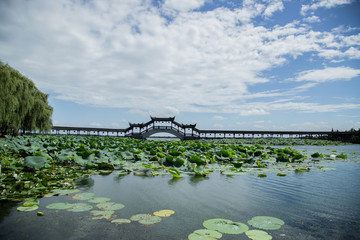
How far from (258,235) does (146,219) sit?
3.05ft

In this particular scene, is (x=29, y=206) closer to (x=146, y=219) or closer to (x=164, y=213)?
(x=146, y=219)

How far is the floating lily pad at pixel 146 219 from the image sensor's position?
189 centimetres

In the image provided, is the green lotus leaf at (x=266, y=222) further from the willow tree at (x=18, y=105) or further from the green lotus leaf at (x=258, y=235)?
the willow tree at (x=18, y=105)

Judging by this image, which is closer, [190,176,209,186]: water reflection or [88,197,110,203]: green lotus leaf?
[88,197,110,203]: green lotus leaf

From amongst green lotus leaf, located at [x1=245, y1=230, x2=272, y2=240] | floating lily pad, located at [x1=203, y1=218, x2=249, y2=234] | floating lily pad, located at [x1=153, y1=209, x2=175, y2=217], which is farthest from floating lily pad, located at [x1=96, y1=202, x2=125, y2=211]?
green lotus leaf, located at [x1=245, y1=230, x2=272, y2=240]

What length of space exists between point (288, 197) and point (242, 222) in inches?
47.1

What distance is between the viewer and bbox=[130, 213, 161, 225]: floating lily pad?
1892 mm

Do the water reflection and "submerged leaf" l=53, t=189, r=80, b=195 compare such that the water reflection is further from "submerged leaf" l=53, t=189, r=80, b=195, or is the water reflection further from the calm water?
"submerged leaf" l=53, t=189, r=80, b=195

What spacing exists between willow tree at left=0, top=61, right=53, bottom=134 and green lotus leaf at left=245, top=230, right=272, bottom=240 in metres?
18.1

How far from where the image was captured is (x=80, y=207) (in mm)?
2170

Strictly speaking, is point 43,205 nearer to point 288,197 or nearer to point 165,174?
point 165,174

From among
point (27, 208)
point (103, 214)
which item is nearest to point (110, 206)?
point (103, 214)

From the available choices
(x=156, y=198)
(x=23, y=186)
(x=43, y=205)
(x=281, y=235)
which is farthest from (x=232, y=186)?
(x=23, y=186)

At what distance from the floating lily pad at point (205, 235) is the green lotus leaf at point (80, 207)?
1102 mm
